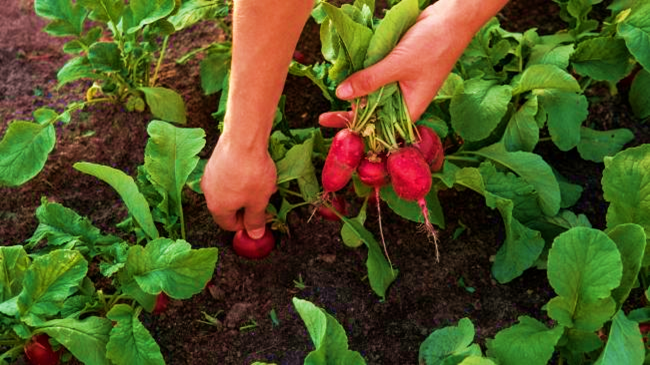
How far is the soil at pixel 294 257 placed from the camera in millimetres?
2180

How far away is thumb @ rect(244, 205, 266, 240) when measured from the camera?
2.13m

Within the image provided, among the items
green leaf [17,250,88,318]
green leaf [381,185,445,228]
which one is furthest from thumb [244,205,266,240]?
green leaf [17,250,88,318]

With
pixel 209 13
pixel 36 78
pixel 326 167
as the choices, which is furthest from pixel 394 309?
pixel 36 78

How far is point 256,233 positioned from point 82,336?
1.74 feet

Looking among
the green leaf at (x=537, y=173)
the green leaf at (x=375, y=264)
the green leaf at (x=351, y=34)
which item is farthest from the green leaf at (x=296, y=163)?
the green leaf at (x=537, y=173)

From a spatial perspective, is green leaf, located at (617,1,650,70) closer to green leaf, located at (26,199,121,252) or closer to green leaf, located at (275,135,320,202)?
green leaf, located at (275,135,320,202)

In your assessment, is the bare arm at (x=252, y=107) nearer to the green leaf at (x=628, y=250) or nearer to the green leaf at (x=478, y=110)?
the green leaf at (x=478, y=110)

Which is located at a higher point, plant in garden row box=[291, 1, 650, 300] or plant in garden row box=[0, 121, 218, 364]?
Result: plant in garden row box=[291, 1, 650, 300]

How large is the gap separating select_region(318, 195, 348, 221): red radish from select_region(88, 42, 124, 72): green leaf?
2.34 ft

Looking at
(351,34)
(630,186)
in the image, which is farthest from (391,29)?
(630,186)

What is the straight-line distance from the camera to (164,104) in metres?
2.51

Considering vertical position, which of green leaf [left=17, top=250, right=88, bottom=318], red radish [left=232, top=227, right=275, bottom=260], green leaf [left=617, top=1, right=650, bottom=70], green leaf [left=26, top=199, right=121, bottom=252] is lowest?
red radish [left=232, top=227, right=275, bottom=260]

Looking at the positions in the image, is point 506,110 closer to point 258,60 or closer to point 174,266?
point 258,60

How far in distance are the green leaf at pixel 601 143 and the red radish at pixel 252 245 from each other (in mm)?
947
